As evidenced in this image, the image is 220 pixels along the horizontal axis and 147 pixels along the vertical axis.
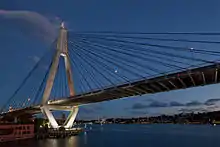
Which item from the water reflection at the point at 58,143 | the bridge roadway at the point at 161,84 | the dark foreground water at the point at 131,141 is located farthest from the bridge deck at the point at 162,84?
the dark foreground water at the point at 131,141

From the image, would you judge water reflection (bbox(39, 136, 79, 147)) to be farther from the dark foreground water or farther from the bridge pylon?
the bridge pylon

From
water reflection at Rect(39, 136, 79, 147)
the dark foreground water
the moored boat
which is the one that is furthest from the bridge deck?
the moored boat

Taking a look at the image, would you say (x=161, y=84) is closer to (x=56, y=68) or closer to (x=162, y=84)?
(x=162, y=84)

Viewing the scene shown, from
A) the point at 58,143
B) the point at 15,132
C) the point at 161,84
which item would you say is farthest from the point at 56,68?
the point at 161,84

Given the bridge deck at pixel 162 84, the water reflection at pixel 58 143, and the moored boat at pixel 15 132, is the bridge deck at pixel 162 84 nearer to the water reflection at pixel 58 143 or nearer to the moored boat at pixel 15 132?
the water reflection at pixel 58 143

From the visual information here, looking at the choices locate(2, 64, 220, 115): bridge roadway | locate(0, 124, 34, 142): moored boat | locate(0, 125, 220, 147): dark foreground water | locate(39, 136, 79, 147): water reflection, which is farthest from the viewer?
locate(0, 124, 34, 142): moored boat

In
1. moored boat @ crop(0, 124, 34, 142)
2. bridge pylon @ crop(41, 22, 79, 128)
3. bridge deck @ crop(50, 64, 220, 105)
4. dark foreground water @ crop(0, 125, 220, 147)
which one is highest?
bridge pylon @ crop(41, 22, 79, 128)

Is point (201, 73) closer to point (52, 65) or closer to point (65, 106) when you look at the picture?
point (52, 65)

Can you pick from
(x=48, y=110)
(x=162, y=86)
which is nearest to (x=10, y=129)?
(x=48, y=110)

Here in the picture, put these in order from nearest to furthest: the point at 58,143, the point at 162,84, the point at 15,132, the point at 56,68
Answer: the point at 162,84 < the point at 58,143 < the point at 56,68 < the point at 15,132
